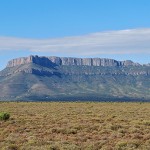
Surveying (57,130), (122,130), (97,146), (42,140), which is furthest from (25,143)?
(122,130)

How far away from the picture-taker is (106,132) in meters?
26.9

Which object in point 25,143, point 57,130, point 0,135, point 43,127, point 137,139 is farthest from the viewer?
point 43,127

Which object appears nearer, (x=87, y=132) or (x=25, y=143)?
(x=25, y=143)

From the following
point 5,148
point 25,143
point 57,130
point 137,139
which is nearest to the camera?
point 5,148

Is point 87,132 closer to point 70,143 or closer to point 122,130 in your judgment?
point 122,130

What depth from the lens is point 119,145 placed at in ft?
68.9

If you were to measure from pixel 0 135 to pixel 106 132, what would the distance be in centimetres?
739

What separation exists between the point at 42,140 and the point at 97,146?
3.92 m

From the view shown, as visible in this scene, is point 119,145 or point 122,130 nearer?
point 119,145

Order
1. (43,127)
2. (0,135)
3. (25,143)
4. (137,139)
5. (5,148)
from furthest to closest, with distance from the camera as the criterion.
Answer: (43,127) < (0,135) < (137,139) < (25,143) < (5,148)

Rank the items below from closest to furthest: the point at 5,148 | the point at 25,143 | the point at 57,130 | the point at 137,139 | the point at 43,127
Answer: the point at 5,148 → the point at 25,143 → the point at 137,139 → the point at 57,130 → the point at 43,127

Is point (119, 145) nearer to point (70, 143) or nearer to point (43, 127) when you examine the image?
point (70, 143)

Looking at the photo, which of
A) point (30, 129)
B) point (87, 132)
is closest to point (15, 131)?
point (30, 129)

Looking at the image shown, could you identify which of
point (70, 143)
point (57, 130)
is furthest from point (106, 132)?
point (70, 143)
